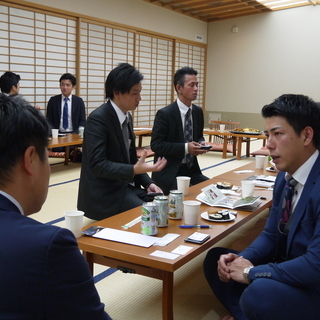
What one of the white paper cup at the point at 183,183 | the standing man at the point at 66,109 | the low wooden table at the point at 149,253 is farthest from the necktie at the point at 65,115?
the low wooden table at the point at 149,253

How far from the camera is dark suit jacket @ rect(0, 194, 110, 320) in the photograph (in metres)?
0.76

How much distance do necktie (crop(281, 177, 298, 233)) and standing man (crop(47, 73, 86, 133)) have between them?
4.97 metres

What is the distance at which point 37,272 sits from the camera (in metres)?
0.77

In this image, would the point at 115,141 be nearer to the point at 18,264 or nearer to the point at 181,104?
the point at 181,104

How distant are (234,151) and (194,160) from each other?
147 inches

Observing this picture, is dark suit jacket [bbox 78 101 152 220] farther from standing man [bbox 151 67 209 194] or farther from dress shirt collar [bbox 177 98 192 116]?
dress shirt collar [bbox 177 98 192 116]

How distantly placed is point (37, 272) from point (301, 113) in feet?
4.01

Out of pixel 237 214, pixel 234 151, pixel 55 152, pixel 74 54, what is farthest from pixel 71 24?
pixel 237 214

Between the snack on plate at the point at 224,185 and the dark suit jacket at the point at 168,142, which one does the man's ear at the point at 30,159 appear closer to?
the snack on plate at the point at 224,185

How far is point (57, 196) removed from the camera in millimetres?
4160

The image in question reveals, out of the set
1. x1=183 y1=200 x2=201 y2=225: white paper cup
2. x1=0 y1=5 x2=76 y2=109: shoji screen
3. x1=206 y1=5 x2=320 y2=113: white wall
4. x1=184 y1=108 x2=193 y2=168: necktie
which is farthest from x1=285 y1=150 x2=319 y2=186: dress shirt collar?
x1=206 y1=5 x2=320 y2=113: white wall

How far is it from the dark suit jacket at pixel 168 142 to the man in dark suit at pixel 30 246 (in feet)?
8.14

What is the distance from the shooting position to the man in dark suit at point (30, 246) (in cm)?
77

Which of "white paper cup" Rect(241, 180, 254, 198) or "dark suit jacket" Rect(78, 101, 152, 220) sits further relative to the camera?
"dark suit jacket" Rect(78, 101, 152, 220)
